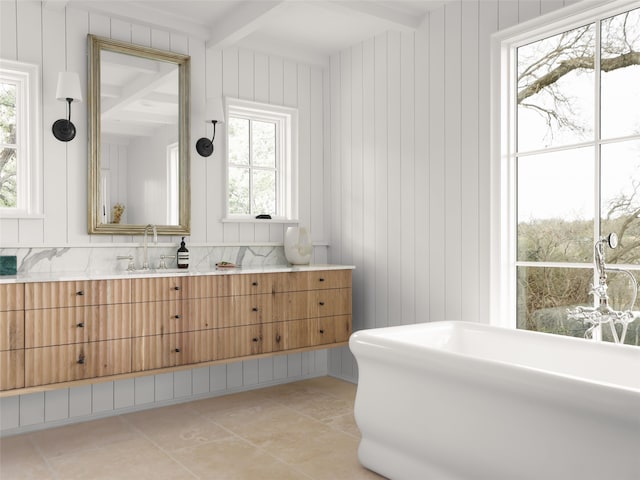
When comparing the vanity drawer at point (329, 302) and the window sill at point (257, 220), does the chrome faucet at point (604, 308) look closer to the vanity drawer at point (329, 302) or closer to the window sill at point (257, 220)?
the vanity drawer at point (329, 302)

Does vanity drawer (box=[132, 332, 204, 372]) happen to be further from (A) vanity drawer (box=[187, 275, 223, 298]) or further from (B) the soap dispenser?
(B) the soap dispenser

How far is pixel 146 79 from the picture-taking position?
3.64 m

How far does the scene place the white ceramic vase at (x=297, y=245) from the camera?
13.3ft

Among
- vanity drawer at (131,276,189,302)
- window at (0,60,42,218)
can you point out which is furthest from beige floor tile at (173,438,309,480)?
window at (0,60,42,218)

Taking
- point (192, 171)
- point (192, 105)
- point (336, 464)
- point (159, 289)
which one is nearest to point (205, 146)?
point (192, 171)

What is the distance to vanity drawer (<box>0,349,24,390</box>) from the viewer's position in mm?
2686

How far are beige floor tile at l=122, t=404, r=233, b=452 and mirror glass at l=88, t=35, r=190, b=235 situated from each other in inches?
46.4

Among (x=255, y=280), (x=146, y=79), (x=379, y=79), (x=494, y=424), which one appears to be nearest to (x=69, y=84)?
(x=146, y=79)

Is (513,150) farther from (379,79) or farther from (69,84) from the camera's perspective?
(69,84)

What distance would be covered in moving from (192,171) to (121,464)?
1.98 meters

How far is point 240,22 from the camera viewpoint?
353 cm

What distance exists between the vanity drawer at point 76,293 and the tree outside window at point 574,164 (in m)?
2.33

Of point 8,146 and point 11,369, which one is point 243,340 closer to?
point 11,369

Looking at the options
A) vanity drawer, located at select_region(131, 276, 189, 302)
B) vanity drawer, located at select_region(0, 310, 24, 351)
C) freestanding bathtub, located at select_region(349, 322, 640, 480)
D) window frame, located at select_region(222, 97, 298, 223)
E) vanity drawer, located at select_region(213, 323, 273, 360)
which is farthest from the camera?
window frame, located at select_region(222, 97, 298, 223)
